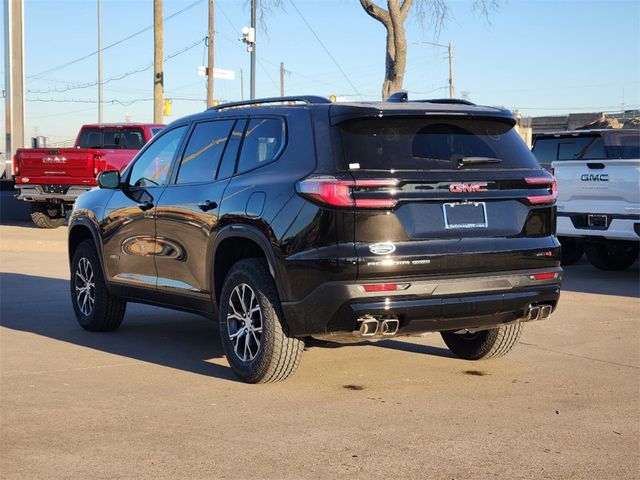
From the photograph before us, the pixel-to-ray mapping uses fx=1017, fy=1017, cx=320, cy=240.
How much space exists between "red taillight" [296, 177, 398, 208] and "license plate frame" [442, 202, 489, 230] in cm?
39

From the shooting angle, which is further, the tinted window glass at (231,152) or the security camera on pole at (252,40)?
the security camera on pole at (252,40)

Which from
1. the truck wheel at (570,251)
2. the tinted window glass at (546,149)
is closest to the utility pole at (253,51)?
the tinted window glass at (546,149)

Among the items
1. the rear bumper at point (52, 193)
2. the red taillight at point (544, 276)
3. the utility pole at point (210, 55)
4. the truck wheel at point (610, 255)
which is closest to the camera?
the red taillight at point (544, 276)

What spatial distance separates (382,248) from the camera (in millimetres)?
5867

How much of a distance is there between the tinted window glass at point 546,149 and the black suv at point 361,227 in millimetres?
7324

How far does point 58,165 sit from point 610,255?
11167 millimetres

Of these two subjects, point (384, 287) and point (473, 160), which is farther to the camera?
point (473, 160)

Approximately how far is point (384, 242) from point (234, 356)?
147 cm

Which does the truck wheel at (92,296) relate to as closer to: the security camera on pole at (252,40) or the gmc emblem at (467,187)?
the gmc emblem at (467,187)

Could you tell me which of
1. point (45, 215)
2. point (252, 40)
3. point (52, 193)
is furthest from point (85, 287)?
point (252, 40)

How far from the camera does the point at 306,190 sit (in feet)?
19.6

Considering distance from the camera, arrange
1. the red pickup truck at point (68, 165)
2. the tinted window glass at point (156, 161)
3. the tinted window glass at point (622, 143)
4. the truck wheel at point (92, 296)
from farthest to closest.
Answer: the red pickup truck at point (68, 165), the tinted window glass at point (622, 143), the truck wheel at point (92, 296), the tinted window glass at point (156, 161)

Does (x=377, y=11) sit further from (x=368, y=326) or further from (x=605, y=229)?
(x=368, y=326)

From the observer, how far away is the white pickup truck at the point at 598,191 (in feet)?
39.3
